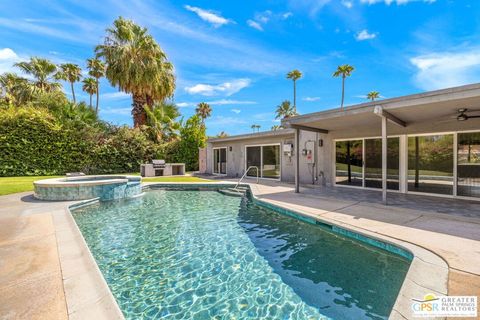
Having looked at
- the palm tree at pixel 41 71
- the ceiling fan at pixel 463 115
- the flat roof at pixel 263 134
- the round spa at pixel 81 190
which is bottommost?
the round spa at pixel 81 190

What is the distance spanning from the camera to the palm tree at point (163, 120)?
756 inches

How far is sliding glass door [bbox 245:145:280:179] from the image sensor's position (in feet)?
43.6

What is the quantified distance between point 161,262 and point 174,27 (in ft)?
37.2

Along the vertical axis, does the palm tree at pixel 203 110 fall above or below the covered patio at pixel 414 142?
above

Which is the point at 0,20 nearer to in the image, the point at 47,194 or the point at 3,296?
the point at 47,194

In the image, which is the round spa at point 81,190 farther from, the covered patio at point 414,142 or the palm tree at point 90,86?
the palm tree at point 90,86

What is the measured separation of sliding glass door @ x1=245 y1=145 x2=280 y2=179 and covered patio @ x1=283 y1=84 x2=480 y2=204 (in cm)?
356

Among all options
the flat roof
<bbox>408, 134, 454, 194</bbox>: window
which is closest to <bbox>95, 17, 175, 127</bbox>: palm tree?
the flat roof

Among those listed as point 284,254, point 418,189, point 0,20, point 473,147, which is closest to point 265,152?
point 418,189

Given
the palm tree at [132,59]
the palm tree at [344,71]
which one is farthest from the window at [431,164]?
the palm tree at [344,71]

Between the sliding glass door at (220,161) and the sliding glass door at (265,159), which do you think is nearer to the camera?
the sliding glass door at (265,159)

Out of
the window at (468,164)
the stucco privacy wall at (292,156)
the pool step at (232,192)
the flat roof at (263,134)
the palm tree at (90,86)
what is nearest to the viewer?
the window at (468,164)

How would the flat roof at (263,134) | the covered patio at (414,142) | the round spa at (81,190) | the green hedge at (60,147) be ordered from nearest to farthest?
1. the covered patio at (414,142)
2. the round spa at (81,190)
3. the flat roof at (263,134)
4. the green hedge at (60,147)

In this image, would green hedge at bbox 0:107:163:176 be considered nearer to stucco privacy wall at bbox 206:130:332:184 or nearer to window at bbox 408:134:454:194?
stucco privacy wall at bbox 206:130:332:184
